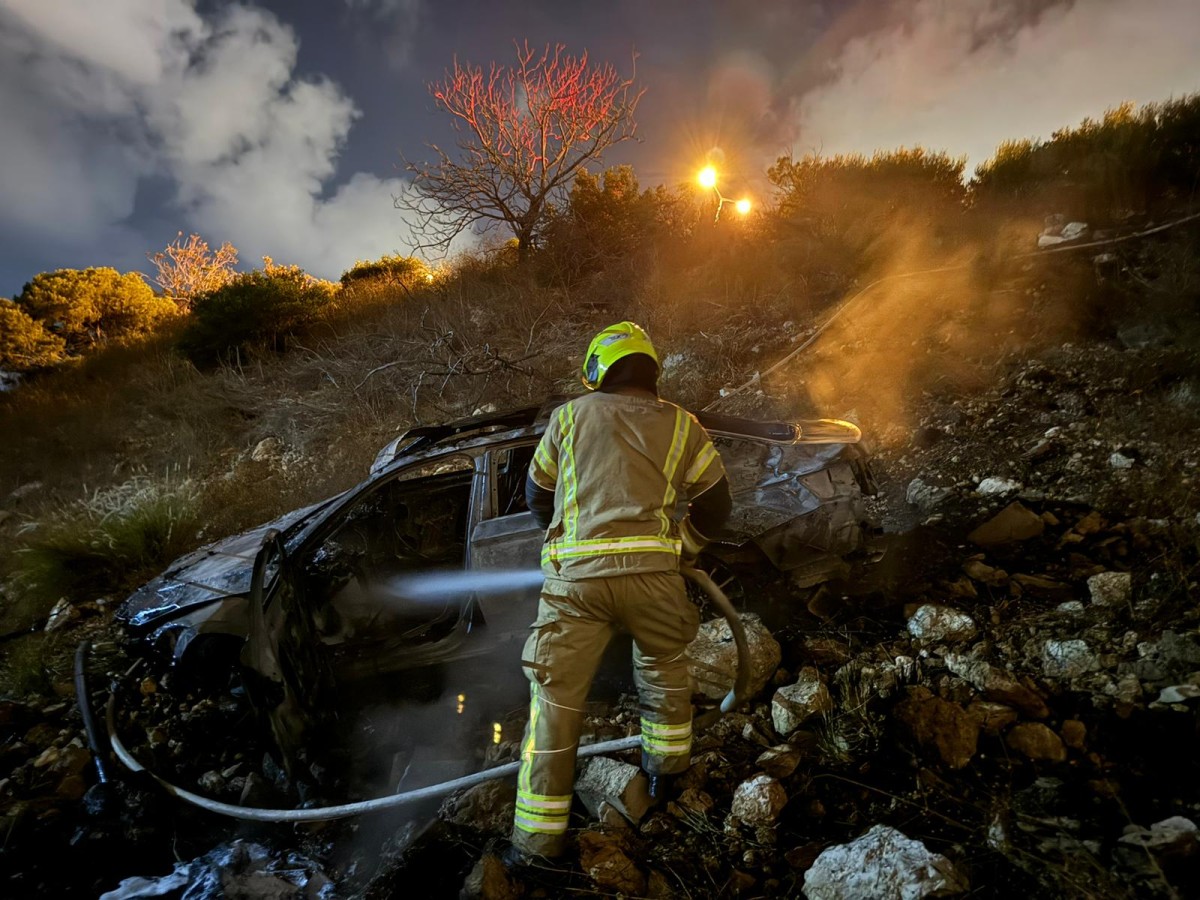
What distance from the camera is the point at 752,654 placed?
2.73 m

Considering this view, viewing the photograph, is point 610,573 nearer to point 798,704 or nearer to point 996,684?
point 798,704

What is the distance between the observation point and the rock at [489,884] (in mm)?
1903

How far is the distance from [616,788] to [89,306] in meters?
19.5

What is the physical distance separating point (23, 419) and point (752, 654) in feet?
46.5

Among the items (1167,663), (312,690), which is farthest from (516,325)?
(1167,663)

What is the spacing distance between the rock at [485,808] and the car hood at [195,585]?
1.67 metres

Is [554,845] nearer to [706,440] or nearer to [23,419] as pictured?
[706,440]

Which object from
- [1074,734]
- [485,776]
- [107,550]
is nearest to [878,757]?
[1074,734]

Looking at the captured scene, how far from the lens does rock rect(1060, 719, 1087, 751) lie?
6.60 feet

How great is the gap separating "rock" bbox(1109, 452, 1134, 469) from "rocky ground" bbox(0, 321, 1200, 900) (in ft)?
0.04

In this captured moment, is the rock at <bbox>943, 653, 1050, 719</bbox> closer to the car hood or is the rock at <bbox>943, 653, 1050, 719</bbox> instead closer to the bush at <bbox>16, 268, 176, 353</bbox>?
the car hood

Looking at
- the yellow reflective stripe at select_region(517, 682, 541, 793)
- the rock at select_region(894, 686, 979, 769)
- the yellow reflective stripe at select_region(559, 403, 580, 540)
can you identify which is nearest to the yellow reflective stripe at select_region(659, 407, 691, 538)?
the yellow reflective stripe at select_region(559, 403, 580, 540)

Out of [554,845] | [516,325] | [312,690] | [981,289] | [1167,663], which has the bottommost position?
[554,845]

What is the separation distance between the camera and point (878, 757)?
219 centimetres
